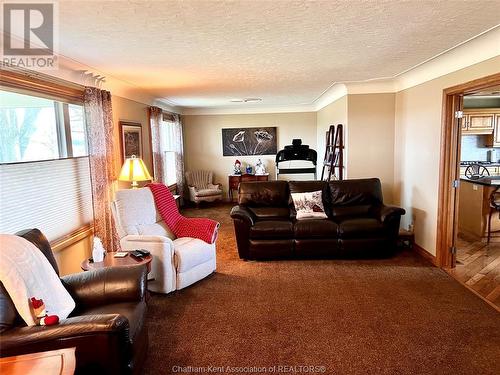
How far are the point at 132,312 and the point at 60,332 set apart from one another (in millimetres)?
489

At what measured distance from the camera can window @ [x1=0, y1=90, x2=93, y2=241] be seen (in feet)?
9.01

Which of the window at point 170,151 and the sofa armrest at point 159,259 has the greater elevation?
the window at point 170,151

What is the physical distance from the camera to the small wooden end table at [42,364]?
1332 mm

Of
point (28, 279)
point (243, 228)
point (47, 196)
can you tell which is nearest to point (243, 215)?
point (243, 228)

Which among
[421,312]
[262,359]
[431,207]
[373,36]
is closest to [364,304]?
[421,312]

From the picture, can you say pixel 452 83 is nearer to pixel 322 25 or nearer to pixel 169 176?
pixel 322 25

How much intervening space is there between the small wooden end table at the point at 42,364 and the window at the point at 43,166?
1.61 metres

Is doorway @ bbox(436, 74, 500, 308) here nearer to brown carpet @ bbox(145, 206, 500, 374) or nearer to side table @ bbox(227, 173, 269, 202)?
brown carpet @ bbox(145, 206, 500, 374)

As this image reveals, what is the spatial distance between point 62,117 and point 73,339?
2.64 metres

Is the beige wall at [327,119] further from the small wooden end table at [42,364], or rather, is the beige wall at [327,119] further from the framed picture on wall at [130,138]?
the small wooden end table at [42,364]

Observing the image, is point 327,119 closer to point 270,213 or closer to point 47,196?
point 270,213

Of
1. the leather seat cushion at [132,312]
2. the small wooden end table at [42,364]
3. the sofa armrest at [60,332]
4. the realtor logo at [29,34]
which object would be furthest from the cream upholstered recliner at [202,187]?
the small wooden end table at [42,364]

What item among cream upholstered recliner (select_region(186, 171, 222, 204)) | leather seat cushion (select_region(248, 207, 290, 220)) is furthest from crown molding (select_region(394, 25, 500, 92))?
cream upholstered recliner (select_region(186, 171, 222, 204))

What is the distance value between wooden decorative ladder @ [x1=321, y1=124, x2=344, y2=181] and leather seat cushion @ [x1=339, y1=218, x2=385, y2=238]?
A: 5.18 feet
